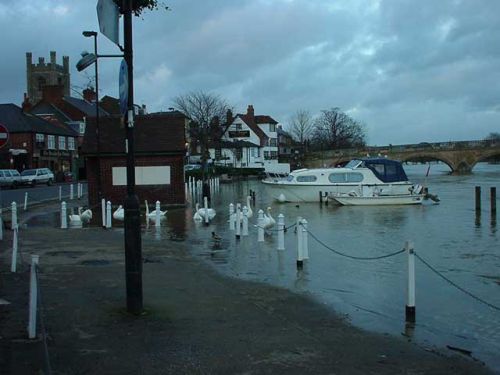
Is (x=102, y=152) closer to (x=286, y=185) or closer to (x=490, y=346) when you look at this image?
(x=286, y=185)

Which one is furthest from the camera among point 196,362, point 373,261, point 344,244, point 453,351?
point 344,244

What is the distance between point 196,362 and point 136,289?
198 centimetres

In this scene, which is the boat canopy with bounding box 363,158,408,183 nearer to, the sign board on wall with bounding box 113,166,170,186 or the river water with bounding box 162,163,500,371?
the river water with bounding box 162,163,500,371

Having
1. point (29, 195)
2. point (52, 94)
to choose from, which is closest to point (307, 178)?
point (29, 195)

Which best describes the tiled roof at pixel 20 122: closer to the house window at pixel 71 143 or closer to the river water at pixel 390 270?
the house window at pixel 71 143

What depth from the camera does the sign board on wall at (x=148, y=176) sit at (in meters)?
29.9

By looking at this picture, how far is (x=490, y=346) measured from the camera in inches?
298

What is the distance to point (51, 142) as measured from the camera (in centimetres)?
7338

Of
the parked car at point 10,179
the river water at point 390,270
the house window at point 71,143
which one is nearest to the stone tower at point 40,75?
the house window at point 71,143

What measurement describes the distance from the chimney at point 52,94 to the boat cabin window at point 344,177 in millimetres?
61829

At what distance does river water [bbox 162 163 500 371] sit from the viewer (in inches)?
331

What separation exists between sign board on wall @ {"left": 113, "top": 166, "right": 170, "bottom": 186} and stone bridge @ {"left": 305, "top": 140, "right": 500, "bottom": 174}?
265ft

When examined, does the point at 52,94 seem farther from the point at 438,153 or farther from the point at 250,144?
the point at 438,153

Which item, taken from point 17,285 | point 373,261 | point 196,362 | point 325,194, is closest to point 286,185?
point 325,194
